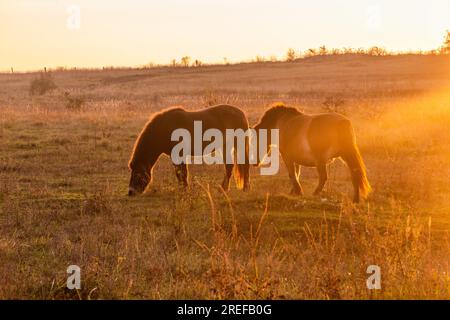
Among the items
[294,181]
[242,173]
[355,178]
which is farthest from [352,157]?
[242,173]

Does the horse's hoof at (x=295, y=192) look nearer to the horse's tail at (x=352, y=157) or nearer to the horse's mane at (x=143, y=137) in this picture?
the horse's tail at (x=352, y=157)

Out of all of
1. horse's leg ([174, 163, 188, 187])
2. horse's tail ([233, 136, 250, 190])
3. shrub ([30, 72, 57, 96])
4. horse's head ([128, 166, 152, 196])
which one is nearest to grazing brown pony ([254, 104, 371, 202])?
horse's tail ([233, 136, 250, 190])

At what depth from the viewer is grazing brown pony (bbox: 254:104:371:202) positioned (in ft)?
37.2

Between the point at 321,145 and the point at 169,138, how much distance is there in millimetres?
3102

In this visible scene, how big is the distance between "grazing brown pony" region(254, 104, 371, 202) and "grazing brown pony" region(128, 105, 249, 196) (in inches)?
44.5

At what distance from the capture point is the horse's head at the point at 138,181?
1180 cm

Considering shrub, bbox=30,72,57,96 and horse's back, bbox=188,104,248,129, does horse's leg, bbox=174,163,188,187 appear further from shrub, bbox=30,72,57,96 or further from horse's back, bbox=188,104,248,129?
shrub, bbox=30,72,57,96

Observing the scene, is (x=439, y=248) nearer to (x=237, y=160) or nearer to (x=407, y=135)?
(x=237, y=160)

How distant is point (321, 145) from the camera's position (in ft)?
37.9

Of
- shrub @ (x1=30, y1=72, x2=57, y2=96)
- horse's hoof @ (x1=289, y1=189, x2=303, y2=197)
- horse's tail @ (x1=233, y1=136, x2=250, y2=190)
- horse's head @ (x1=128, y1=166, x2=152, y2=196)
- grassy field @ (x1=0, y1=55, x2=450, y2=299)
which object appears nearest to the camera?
grassy field @ (x1=0, y1=55, x2=450, y2=299)

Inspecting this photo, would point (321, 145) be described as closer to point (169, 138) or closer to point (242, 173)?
point (242, 173)

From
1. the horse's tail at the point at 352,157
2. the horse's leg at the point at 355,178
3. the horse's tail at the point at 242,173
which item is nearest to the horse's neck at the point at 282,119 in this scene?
the horse's tail at the point at 242,173

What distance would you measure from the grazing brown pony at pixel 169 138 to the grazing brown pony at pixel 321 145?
113 cm

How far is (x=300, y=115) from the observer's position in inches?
496
